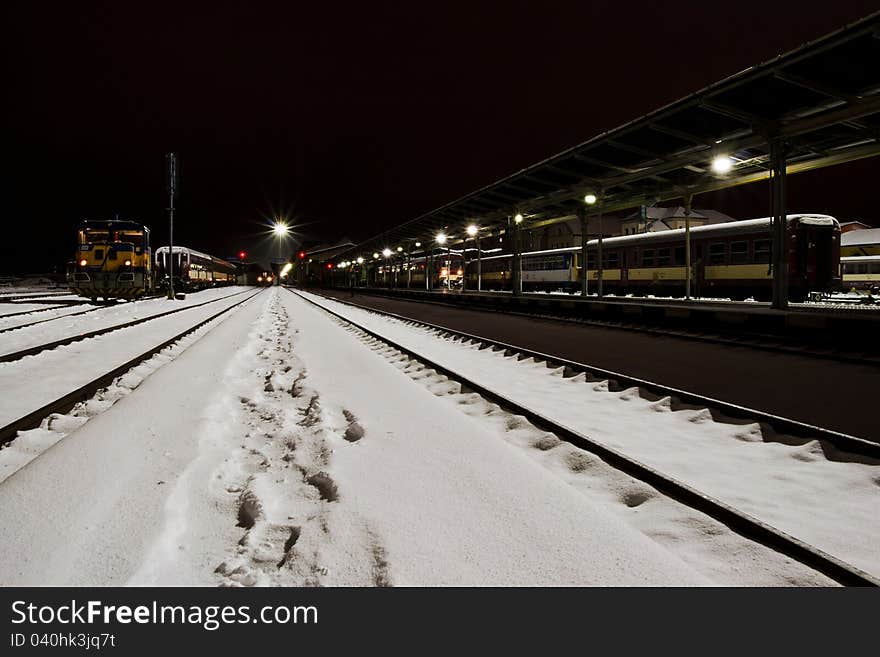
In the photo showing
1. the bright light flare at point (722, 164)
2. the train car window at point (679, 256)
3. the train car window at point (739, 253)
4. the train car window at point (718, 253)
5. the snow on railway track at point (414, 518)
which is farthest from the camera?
the train car window at point (679, 256)

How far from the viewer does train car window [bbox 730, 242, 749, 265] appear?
23062 millimetres

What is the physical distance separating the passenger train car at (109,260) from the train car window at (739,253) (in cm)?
2805

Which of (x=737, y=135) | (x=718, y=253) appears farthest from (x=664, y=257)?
(x=737, y=135)

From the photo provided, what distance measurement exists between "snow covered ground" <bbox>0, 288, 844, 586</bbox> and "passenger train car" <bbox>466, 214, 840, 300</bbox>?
1779 centimetres

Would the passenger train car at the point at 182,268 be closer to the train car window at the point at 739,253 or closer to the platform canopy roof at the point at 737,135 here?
the platform canopy roof at the point at 737,135

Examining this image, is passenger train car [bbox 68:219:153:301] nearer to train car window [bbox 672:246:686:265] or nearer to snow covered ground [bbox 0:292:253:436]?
snow covered ground [bbox 0:292:253:436]

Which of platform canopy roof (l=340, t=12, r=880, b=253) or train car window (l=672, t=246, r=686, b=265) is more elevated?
platform canopy roof (l=340, t=12, r=880, b=253)

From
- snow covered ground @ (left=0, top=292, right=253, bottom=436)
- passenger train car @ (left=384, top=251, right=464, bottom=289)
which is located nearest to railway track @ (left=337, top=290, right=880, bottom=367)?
snow covered ground @ (left=0, top=292, right=253, bottom=436)

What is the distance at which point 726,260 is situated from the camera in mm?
24172

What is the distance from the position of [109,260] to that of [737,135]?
27.6 meters

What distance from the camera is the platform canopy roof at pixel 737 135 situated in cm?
960

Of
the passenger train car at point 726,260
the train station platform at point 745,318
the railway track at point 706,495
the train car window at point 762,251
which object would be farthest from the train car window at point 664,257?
the railway track at point 706,495
